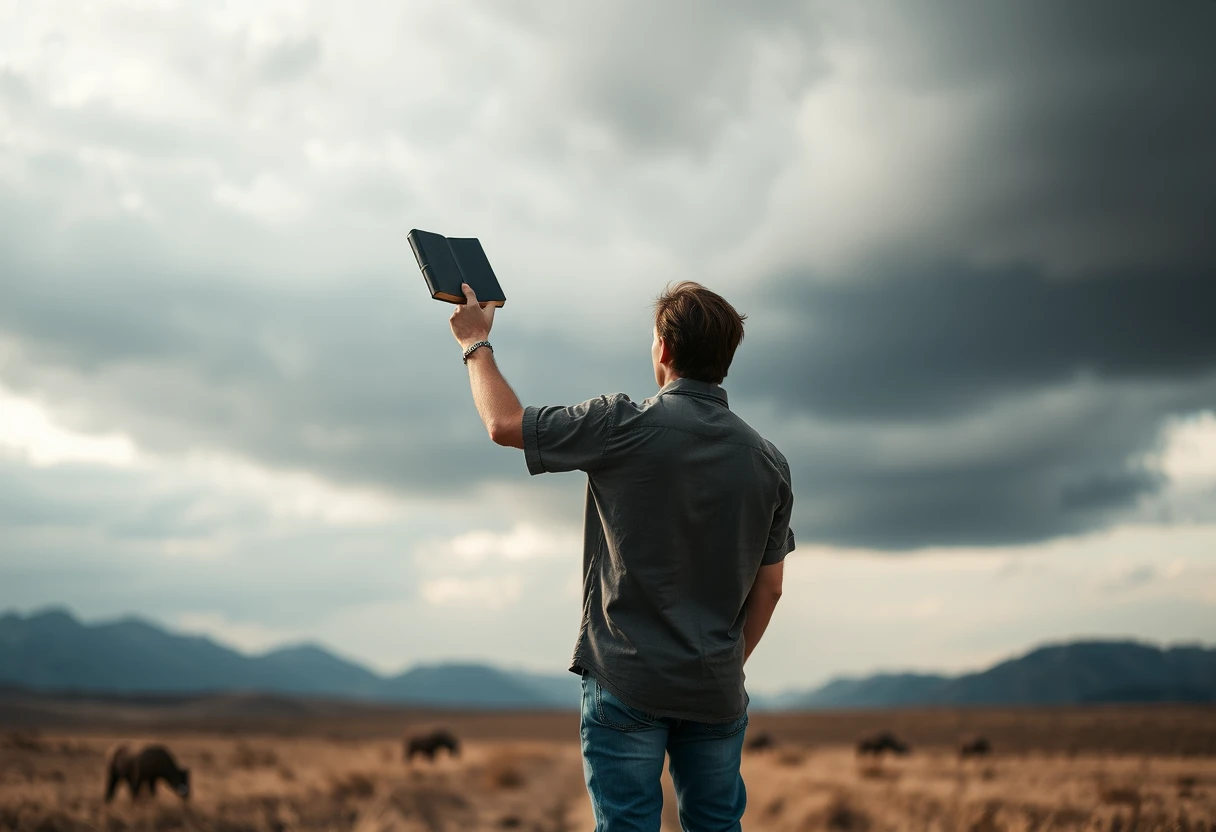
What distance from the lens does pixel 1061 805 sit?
1097 cm

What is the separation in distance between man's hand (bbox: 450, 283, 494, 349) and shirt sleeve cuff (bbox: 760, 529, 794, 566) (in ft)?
3.62

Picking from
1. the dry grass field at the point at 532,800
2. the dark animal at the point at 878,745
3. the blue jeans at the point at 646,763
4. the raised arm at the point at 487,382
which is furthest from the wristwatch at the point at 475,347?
the dark animal at the point at 878,745

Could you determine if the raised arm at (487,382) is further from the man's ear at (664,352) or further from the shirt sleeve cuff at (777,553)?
the shirt sleeve cuff at (777,553)

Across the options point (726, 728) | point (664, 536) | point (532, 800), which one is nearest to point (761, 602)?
point (726, 728)

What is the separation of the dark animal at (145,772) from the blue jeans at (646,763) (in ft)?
44.0

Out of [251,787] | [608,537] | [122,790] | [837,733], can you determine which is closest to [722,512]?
[608,537]

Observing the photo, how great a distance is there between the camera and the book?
10.1 feet

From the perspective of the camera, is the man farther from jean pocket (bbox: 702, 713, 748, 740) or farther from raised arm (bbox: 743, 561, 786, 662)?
raised arm (bbox: 743, 561, 786, 662)

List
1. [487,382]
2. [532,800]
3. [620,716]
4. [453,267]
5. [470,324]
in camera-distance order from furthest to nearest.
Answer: [532,800]
[453,267]
[470,324]
[487,382]
[620,716]

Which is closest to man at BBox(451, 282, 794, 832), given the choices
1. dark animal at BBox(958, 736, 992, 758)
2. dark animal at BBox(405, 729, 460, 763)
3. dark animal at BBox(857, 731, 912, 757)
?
dark animal at BBox(405, 729, 460, 763)

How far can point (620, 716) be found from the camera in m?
2.72

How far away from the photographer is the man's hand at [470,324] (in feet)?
10.0

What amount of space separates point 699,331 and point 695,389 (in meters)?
0.17

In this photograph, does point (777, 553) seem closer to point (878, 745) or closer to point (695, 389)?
point (695, 389)
